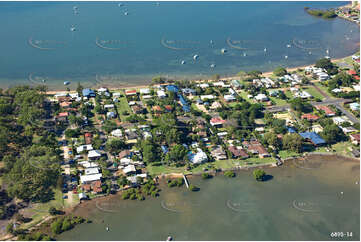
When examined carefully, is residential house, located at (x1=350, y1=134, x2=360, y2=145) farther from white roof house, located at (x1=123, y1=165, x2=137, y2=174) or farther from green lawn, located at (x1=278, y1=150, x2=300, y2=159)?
white roof house, located at (x1=123, y1=165, x2=137, y2=174)

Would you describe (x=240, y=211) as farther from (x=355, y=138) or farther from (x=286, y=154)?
(x=355, y=138)

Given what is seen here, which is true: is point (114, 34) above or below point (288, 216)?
above

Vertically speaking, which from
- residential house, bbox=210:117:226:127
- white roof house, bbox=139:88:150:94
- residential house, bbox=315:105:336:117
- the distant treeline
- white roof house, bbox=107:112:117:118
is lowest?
residential house, bbox=315:105:336:117

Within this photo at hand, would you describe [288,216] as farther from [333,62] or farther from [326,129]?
[333,62]

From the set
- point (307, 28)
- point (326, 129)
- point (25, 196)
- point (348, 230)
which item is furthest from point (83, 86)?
point (307, 28)

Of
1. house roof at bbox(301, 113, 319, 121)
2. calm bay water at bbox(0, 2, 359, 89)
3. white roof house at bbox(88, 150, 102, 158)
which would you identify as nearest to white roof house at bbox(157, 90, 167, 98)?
calm bay water at bbox(0, 2, 359, 89)

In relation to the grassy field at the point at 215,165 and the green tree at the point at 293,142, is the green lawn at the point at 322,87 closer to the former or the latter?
the green tree at the point at 293,142
